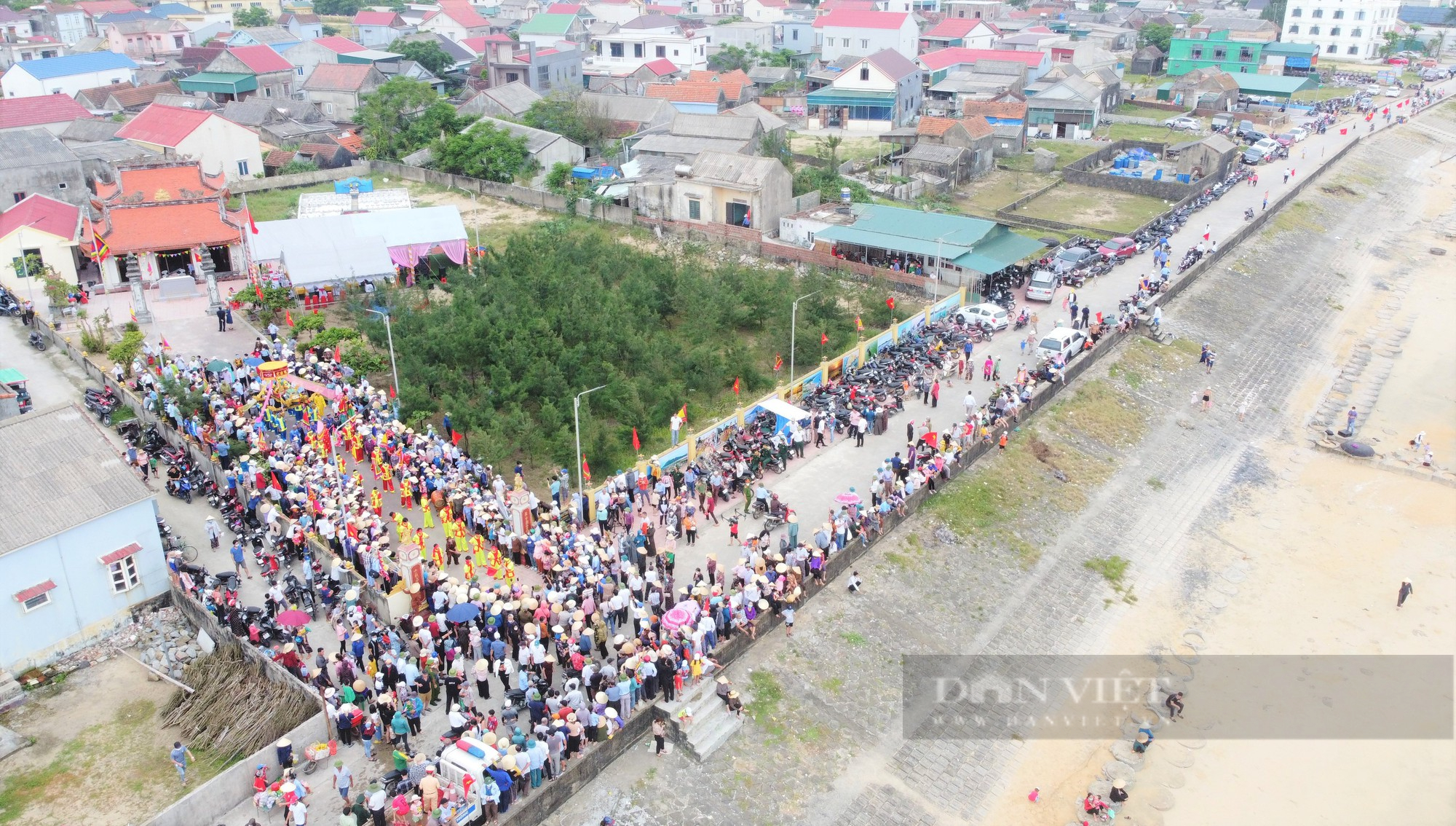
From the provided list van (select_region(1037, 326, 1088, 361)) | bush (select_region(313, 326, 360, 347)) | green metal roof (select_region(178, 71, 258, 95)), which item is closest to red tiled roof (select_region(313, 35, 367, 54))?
green metal roof (select_region(178, 71, 258, 95))

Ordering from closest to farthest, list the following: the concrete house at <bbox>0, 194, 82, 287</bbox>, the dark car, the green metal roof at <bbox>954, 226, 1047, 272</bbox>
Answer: the concrete house at <bbox>0, 194, 82, 287</bbox> → the green metal roof at <bbox>954, 226, 1047, 272</bbox> → the dark car

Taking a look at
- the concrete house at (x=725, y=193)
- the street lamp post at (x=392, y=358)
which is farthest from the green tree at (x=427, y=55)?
the street lamp post at (x=392, y=358)

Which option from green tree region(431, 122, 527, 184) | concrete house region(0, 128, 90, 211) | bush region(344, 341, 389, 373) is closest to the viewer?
bush region(344, 341, 389, 373)

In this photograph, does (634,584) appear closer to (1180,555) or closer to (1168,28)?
(1180,555)

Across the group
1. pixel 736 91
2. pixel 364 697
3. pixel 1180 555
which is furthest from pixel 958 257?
pixel 736 91

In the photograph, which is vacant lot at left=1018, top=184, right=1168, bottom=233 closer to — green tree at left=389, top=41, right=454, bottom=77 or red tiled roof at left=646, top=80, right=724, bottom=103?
red tiled roof at left=646, top=80, right=724, bottom=103

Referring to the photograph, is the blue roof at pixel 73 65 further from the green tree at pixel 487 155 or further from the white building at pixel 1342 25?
the white building at pixel 1342 25
